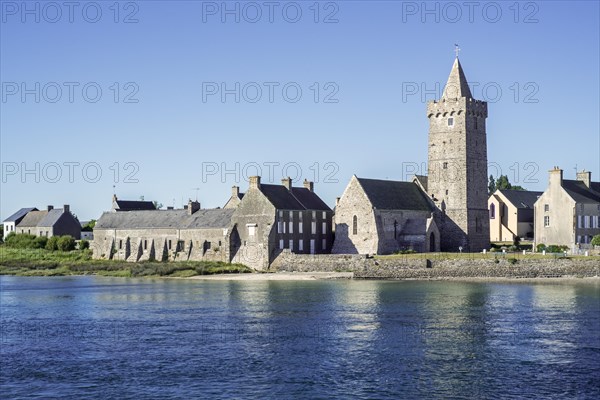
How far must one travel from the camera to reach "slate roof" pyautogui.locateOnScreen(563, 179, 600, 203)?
236 ft

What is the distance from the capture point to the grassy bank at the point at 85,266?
232ft

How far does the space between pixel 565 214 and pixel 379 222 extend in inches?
617

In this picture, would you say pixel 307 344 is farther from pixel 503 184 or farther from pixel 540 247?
pixel 503 184

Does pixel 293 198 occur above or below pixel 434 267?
above

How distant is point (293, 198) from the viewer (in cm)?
7338

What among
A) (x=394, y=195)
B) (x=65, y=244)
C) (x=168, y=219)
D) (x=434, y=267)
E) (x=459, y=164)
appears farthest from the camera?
(x=65, y=244)

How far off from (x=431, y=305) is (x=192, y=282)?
79.6 feet

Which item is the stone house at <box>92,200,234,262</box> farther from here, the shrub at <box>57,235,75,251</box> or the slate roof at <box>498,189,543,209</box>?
the slate roof at <box>498,189,543,209</box>

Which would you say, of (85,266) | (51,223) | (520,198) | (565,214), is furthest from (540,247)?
(51,223)

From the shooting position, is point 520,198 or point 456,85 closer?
point 456,85

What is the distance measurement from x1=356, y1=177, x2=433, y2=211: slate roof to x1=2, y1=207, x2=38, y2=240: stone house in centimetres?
5392

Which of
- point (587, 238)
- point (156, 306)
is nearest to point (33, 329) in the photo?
point (156, 306)

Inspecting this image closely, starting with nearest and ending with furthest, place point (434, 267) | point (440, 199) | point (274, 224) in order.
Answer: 1. point (434, 267)
2. point (274, 224)
3. point (440, 199)

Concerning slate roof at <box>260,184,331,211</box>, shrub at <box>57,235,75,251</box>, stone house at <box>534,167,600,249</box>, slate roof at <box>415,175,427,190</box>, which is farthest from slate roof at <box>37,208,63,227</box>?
stone house at <box>534,167,600,249</box>
